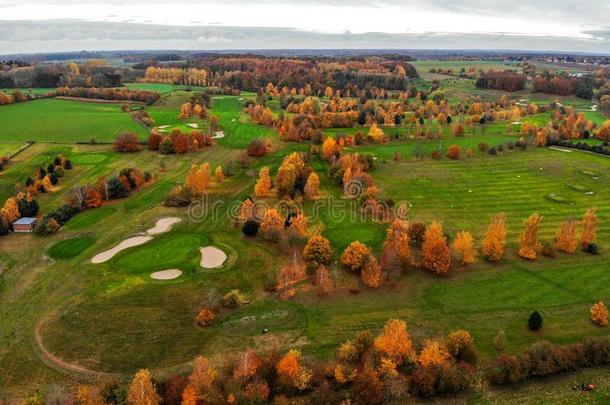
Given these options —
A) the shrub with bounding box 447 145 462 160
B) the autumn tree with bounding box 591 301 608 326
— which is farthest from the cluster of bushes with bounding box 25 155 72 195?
the autumn tree with bounding box 591 301 608 326

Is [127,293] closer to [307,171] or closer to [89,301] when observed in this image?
[89,301]

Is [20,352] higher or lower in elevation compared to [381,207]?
lower

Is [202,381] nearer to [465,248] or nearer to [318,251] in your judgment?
[318,251]

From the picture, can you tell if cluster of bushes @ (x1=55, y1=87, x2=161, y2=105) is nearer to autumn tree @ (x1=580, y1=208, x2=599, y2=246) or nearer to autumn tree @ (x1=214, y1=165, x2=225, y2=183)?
autumn tree @ (x1=214, y1=165, x2=225, y2=183)

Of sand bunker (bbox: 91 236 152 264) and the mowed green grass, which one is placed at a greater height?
the mowed green grass

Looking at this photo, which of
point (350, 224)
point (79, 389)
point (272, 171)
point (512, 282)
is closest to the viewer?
point (79, 389)

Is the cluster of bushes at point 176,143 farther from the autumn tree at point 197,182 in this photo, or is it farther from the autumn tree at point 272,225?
the autumn tree at point 272,225

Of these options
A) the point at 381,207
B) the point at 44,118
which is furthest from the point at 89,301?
the point at 44,118
